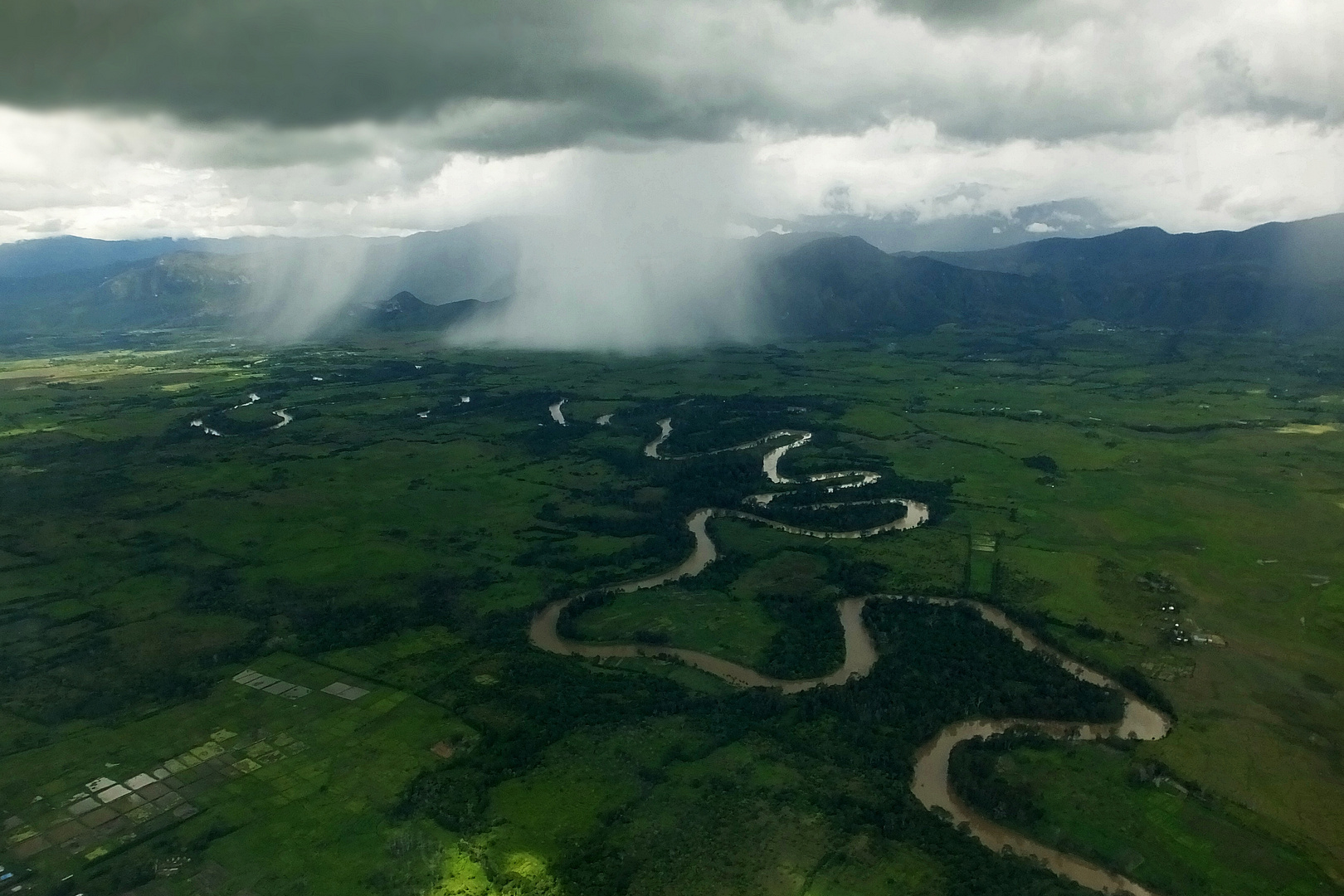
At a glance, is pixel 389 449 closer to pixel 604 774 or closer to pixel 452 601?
pixel 452 601

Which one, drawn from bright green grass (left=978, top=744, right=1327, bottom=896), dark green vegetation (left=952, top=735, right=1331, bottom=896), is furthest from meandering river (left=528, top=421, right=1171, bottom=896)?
bright green grass (left=978, top=744, right=1327, bottom=896)

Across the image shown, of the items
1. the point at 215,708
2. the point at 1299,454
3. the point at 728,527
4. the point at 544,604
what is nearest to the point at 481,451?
the point at 728,527

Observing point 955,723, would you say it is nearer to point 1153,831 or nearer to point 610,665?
point 1153,831

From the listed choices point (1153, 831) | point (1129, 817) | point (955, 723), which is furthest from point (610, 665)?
point (1153, 831)

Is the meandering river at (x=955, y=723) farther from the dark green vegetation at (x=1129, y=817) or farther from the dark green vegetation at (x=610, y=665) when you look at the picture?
the dark green vegetation at (x=610, y=665)


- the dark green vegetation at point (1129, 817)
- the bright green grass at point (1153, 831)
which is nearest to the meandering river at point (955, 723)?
the dark green vegetation at point (1129, 817)

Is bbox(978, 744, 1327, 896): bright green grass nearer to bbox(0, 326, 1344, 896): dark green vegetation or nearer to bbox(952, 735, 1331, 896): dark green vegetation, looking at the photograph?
bbox(952, 735, 1331, 896): dark green vegetation
